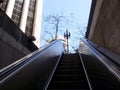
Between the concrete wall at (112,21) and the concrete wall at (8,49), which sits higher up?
the concrete wall at (112,21)

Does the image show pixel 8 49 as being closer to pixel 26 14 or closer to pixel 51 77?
pixel 51 77

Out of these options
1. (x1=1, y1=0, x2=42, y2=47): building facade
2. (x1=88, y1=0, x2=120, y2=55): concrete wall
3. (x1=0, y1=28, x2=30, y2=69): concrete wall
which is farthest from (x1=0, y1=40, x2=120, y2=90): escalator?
(x1=1, y1=0, x2=42, y2=47): building facade

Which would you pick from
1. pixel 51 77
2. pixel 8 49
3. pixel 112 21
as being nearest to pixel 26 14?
pixel 8 49

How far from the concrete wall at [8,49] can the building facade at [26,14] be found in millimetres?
15519

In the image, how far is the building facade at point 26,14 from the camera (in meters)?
24.2

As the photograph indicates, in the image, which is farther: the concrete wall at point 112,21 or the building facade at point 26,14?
the building facade at point 26,14

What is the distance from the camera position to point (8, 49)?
7.00 meters

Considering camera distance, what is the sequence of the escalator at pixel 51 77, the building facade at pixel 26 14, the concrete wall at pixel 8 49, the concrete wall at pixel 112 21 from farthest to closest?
1. the building facade at pixel 26 14
2. the concrete wall at pixel 8 49
3. the concrete wall at pixel 112 21
4. the escalator at pixel 51 77

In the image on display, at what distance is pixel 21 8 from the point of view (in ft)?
84.9

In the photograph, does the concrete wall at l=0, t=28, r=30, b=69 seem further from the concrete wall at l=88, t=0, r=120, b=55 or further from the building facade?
the building facade

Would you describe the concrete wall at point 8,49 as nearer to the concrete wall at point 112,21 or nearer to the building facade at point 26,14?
the concrete wall at point 112,21

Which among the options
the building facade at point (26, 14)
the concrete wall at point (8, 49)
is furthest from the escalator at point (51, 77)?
the building facade at point (26, 14)

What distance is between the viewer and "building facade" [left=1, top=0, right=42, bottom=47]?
24214 mm

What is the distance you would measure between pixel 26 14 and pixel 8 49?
61.7 feet
